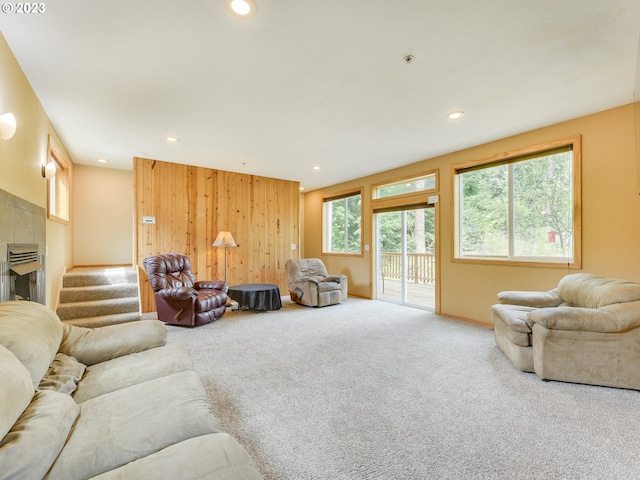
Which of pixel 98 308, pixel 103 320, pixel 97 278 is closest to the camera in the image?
pixel 103 320

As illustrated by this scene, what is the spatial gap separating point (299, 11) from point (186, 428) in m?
2.31

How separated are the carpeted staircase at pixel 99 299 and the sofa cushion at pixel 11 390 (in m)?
3.19

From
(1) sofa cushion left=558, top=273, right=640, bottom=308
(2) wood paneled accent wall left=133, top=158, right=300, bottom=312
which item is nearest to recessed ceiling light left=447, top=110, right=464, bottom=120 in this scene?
(1) sofa cushion left=558, top=273, right=640, bottom=308

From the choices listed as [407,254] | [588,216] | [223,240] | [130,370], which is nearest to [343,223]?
[407,254]

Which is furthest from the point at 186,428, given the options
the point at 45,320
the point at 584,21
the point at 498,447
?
the point at 584,21

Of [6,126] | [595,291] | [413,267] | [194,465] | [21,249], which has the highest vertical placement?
[6,126]

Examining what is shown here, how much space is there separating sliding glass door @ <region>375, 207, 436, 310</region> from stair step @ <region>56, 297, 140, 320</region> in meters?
4.43

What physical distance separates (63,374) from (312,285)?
399cm

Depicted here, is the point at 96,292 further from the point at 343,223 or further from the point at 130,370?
the point at 343,223

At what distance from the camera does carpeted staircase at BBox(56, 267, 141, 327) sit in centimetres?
382

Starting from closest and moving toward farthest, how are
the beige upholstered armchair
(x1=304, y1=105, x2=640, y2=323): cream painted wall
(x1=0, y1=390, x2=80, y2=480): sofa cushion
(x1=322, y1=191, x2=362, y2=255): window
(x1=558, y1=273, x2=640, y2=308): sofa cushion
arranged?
(x1=0, y1=390, x2=80, y2=480): sofa cushion < (x1=558, y1=273, x2=640, y2=308): sofa cushion < (x1=304, y1=105, x2=640, y2=323): cream painted wall < the beige upholstered armchair < (x1=322, y1=191, x2=362, y2=255): window

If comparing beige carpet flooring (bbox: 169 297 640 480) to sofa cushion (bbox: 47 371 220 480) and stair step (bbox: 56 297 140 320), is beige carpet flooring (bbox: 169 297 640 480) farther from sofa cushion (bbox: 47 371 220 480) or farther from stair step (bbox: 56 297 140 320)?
stair step (bbox: 56 297 140 320)

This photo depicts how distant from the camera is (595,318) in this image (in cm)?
233

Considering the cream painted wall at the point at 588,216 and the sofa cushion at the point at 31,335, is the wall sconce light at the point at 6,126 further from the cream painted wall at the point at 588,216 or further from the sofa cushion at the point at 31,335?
the cream painted wall at the point at 588,216
